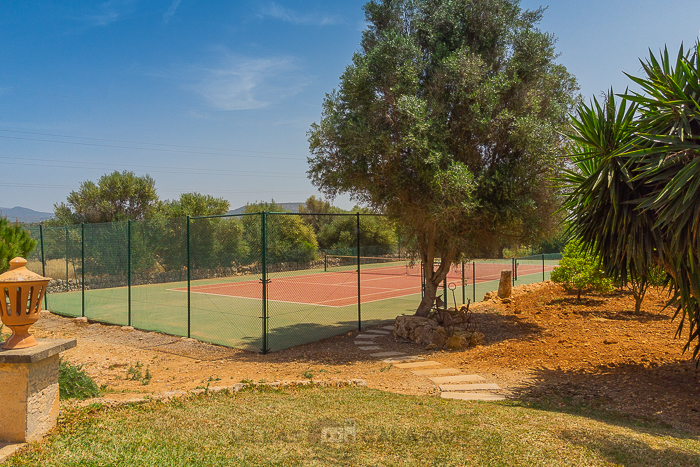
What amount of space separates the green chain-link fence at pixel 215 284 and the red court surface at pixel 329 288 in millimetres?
75

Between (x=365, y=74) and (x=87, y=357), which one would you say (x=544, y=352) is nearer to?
(x=365, y=74)

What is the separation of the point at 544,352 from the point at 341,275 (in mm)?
17129

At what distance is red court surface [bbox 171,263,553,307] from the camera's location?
60.3 ft

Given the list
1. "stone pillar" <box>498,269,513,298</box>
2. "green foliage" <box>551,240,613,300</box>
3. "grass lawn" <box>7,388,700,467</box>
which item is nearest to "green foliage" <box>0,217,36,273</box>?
"grass lawn" <box>7,388,700,467</box>

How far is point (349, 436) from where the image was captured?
4.33 metres

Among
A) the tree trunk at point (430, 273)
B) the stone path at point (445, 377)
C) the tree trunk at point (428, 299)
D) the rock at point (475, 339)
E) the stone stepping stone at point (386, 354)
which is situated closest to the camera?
the stone path at point (445, 377)

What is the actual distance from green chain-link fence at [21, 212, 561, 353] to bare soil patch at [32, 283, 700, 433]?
106 centimetres

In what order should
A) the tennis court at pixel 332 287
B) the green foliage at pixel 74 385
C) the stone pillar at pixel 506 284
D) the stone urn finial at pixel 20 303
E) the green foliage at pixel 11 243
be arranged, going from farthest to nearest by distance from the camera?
the tennis court at pixel 332 287 → the stone pillar at pixel 506 284 → the green foliage at pixel 11 243 → the green foliage at pixel 74 385 → the stone urn finial at pixel 20 303

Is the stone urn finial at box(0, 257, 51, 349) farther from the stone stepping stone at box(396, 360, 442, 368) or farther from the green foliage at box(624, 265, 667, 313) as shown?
the green foliage at box(624, 265, 667, 313)

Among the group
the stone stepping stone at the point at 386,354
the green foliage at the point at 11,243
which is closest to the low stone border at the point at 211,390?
the stone stepping stone at the point at 386,354

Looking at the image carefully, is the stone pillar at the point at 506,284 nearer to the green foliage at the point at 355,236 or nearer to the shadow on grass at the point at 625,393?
the green foliage at the point at 355,236

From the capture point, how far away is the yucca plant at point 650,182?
216 inches

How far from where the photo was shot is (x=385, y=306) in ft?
53.7

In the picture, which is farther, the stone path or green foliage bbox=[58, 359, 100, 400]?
the stone path
